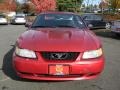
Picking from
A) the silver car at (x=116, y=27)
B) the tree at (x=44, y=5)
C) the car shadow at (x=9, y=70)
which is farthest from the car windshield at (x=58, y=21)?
the tree at (x=44, y=5)

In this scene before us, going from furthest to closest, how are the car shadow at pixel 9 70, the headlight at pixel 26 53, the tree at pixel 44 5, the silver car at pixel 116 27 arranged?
the tree at pixel 44 5
the silver car at pixel 116 27
the car shadow at pixel 9 70
the headlight at pixel 26 53

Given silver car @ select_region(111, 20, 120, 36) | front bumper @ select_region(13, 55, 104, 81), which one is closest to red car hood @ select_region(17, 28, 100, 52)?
front bumper @ select_region(13, 55, 104, 81)

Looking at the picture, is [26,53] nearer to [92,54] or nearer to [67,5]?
[92,54]

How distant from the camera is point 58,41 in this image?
5.77m

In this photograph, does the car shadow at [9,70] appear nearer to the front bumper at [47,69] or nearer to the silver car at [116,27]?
the front bumper at [47,69]

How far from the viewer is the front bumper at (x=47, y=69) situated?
17.8 ft

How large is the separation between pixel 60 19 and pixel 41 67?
2383 mm

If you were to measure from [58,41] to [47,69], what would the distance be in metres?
0.63

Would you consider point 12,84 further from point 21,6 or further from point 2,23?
point 21,6

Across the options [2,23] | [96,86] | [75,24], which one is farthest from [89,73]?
[2,23]

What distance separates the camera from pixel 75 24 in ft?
24.1

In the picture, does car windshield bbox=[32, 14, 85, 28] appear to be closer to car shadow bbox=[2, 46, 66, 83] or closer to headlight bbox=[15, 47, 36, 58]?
car shadow bbox=[2, 46, 66, 83]

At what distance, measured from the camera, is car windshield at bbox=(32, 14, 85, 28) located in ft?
23.9

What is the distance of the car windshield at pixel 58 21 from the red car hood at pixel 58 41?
0.71 meters
